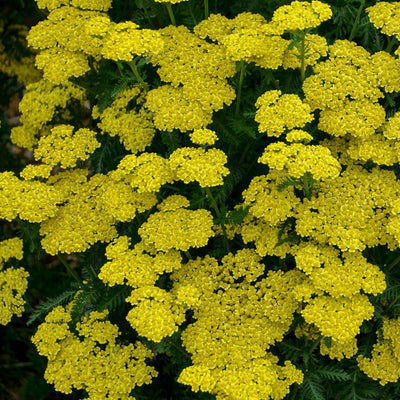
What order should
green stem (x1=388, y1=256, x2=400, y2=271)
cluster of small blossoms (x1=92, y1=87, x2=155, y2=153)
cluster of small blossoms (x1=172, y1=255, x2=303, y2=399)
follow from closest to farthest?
cluster of small blossoms (x1=172, y1=255, x2=303, y2=399) < green stem (x1=388, y1=256, x2=400, y2=271) < cluster of small blossoms (x1=92, y1=87, x2=155, y2=153)

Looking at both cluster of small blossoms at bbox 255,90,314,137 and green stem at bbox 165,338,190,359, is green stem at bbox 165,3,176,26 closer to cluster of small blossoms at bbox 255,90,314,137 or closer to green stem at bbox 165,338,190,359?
cluster of small blossoms at bbox 255,90,314,137

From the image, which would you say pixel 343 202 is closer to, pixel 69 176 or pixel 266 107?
pixel 266 107

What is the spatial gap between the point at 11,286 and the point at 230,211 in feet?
6.20

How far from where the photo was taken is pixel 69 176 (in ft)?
14.1

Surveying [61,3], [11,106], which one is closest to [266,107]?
[61,3]

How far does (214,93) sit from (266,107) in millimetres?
420

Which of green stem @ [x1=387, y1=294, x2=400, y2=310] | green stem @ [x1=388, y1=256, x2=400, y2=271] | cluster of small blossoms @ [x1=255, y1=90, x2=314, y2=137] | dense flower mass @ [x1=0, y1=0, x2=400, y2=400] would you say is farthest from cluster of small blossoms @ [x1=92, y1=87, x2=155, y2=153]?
green stem @ [x1=387, y1=294, x2=400, y2=310]

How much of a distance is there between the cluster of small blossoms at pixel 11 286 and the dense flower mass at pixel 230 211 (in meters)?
0.02

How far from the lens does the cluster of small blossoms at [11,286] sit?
4.23 meters

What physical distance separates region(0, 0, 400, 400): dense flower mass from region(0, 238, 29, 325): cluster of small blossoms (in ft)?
0.06

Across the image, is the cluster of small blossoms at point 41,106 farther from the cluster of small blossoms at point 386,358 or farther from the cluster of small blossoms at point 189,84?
the cluster of small blossoms at point 386,358

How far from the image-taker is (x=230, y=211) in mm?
3803

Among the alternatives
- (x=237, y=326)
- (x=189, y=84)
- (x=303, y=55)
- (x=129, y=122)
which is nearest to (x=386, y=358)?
(x=237, y=326)

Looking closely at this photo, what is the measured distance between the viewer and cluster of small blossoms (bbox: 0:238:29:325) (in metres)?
4.23
